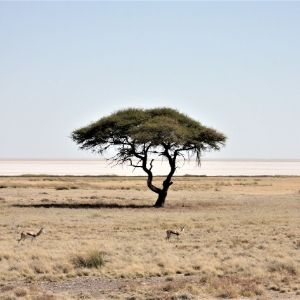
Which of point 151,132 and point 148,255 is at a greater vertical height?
point 151,132

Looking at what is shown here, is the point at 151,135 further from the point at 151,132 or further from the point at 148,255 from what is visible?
the point at 148,255

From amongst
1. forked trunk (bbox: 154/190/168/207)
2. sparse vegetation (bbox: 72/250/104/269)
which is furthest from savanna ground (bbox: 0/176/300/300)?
forked trunk (bbox: 154/190/168/207)

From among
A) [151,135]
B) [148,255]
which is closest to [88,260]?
[148,255]

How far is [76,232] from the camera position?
30016 mm

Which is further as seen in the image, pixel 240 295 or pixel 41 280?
pixel 41 280

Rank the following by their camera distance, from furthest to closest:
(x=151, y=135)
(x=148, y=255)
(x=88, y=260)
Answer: (x=151, y=135), (x=148, y=255), (x=88, y=260)

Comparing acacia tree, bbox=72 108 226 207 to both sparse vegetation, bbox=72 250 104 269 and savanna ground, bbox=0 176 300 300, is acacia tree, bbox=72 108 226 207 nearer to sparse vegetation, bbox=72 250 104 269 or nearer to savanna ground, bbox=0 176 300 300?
savanna ground, bbox=0 176 300 300

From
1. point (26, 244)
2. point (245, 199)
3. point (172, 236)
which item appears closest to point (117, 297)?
point (26, 244)

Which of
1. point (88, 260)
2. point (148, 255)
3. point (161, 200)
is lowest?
point (148, 255)

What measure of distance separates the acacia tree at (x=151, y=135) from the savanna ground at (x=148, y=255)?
6916 millimetres

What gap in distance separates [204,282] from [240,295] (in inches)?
73.7

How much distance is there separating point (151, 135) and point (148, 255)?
25796 mm

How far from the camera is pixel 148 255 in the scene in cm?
2228

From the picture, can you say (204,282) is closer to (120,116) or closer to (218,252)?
(218,252)
